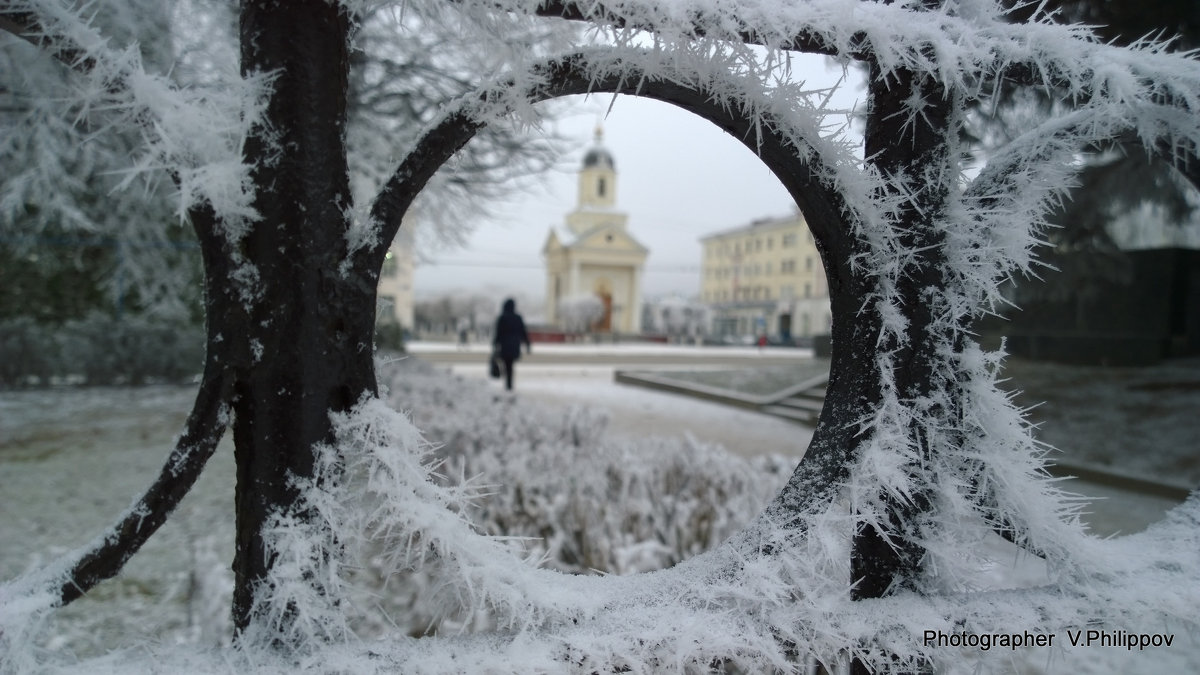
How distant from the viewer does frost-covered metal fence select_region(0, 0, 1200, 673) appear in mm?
A: 740

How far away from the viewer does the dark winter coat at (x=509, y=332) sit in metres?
10.3

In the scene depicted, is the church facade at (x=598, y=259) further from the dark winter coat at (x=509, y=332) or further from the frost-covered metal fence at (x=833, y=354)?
the frost-covered metal fence at (x=833, y=354)

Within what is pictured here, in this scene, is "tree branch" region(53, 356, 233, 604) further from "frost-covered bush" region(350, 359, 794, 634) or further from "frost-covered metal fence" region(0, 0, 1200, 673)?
"frost-covered bush" region(350, 359, 794, 634)

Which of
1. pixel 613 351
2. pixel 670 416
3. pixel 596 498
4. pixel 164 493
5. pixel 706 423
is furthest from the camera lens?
pixel 613 351

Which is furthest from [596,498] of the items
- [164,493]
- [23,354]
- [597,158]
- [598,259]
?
[597,158]

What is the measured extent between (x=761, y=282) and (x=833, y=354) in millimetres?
50978

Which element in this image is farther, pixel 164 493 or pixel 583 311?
pixel 583 311

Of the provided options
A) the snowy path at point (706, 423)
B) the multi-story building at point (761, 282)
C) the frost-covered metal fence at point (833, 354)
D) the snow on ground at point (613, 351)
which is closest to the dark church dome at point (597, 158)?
the multi-story building at point (761, 282)

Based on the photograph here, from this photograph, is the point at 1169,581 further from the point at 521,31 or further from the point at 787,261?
the point at 787,261

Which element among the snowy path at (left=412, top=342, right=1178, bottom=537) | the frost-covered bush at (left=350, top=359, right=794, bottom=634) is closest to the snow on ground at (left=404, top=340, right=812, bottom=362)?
the snowy path at (left=412, top=342, right=1178, bottom=537)

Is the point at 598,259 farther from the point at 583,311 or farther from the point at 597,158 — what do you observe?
the point at 597,158

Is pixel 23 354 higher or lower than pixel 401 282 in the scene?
lower

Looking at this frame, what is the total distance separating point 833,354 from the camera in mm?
932

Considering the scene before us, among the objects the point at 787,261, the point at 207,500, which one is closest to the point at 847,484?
the point at 207,500
